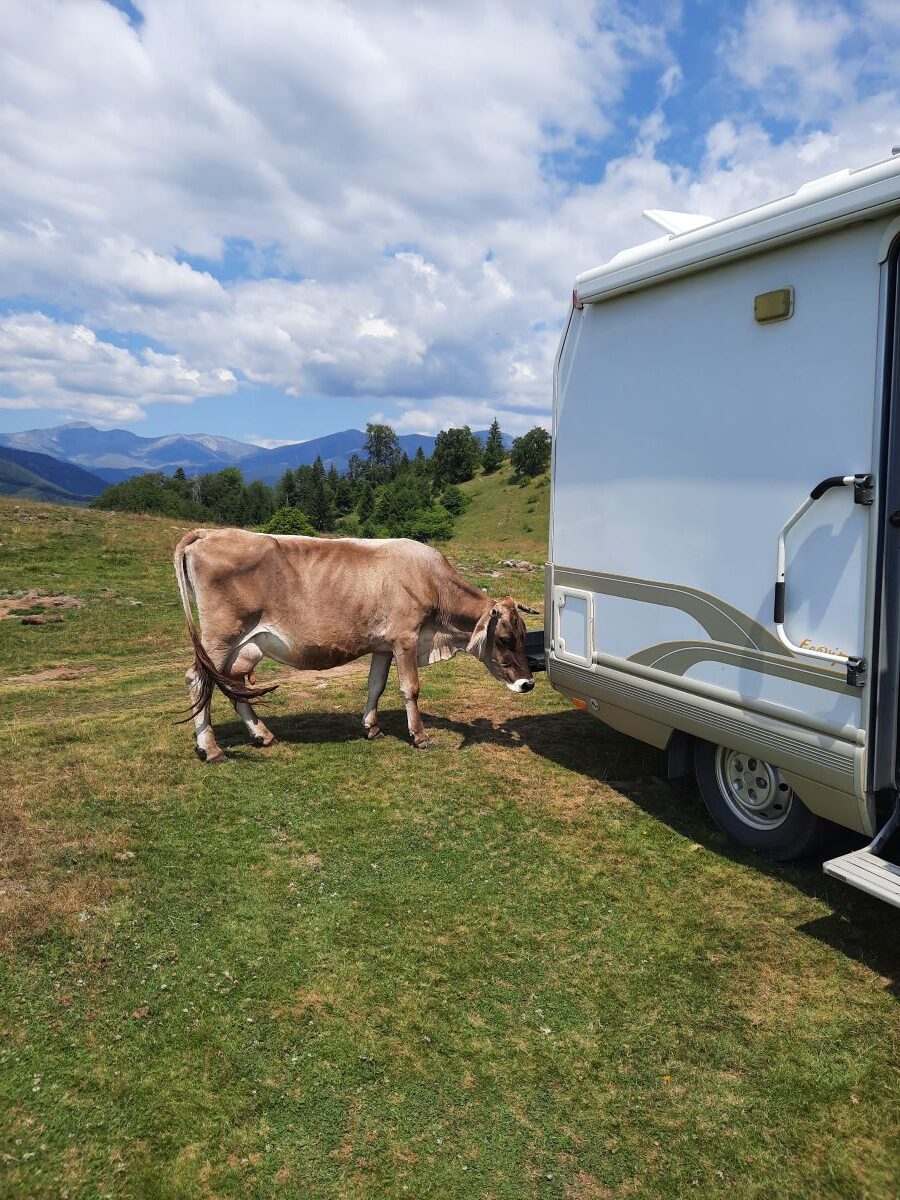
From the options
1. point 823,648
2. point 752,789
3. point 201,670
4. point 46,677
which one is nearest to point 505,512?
point 46,677

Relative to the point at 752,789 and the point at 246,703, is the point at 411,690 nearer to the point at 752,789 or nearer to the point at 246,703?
the point at 246,703

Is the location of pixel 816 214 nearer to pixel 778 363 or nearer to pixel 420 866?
pixel 778 363

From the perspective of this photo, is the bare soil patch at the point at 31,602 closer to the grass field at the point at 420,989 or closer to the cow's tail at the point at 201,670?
the grass field at the point at 420,989

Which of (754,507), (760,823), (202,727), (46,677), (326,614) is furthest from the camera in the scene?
(46,677)

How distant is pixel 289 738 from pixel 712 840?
4.65m

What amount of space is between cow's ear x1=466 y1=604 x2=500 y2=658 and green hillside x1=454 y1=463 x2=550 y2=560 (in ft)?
175

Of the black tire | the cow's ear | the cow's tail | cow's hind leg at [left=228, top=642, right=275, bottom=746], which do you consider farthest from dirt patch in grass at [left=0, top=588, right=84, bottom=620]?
the black tire

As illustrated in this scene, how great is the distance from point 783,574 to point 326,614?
4563 mm

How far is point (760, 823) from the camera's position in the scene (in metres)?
5.79

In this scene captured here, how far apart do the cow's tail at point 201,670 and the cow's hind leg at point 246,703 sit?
10 cm

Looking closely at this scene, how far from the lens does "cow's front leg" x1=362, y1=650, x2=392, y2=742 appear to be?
8.60m

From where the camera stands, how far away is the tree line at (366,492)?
88875 millimetres

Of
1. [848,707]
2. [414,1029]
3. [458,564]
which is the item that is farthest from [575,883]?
[458,564]

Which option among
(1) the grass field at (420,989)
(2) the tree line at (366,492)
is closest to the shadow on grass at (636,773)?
(1) the grass field at (420,989)
